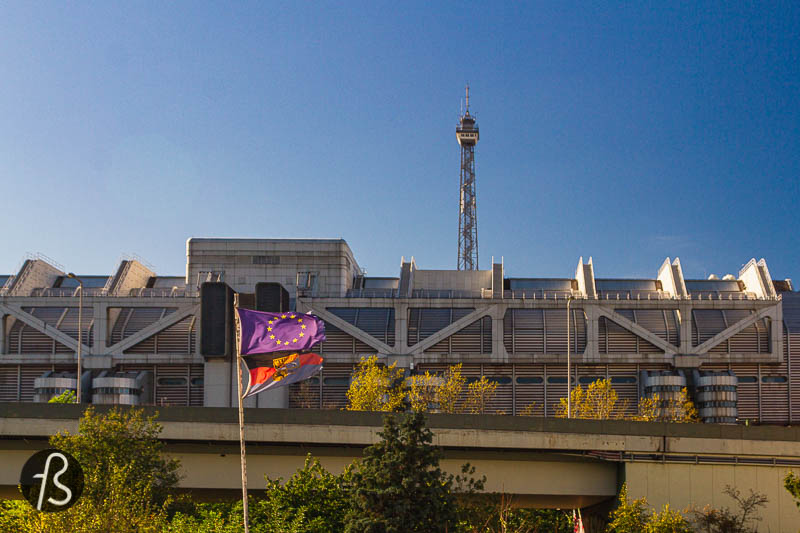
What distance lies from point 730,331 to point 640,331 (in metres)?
9.10

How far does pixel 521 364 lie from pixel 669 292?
19272 millimetres

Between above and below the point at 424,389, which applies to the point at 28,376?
above

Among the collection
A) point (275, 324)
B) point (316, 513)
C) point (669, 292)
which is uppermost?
point (669, 292)

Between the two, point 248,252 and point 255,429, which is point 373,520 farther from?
point 248,252

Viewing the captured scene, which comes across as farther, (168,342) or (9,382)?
(9,382)

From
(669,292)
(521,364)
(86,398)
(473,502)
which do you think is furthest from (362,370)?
(473,502)

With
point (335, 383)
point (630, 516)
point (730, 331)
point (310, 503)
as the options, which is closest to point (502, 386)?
point (335, 383)

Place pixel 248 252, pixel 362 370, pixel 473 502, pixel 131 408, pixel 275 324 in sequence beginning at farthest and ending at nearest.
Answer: pixel 248 252
pixel 362 370
pixel 131 408
pixel 473 502
pixel 275 324

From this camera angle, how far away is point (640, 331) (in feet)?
268

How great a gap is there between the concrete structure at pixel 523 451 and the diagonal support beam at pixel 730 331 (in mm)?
45014

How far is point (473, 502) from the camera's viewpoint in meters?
36.5

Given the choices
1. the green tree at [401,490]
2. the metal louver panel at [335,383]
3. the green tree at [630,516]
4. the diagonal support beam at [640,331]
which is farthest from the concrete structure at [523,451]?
the diagonal support beam at [640,331]

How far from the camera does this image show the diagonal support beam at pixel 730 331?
8125 cm

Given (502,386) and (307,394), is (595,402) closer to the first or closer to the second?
(502,386)
